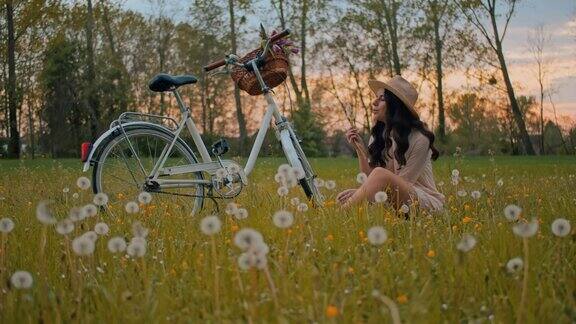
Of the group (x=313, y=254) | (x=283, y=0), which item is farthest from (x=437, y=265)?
(x=283, y=0)

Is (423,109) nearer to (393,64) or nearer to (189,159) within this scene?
(393,64)

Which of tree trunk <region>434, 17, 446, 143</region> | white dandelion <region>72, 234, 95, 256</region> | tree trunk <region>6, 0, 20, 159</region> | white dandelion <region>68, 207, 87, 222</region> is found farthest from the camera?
tree trunk <region>434, 17, 446, 143</region>

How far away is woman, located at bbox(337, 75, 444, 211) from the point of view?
4.95 meters

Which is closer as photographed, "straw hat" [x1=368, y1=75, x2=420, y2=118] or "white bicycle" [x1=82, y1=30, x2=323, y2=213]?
"straw hat" [x1=368, y1=75, x2=420, y2=118]

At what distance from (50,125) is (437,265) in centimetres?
3468

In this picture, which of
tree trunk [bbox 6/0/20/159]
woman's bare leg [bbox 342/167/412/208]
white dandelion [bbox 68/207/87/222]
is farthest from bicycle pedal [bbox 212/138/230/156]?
tree trunk [bbox 6/0/20/159]

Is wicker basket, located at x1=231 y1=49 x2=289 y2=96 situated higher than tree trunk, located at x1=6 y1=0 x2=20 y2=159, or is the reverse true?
tree trunk, located at x1=6 y1=0 x2=20 y2=159

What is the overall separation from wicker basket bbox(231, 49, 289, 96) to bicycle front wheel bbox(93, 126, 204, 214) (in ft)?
2.51

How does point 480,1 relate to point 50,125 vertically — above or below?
above

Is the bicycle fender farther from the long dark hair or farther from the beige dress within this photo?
the beige dress

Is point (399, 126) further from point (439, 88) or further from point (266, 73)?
point (439, 88)

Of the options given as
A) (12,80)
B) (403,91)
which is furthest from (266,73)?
(12,80)

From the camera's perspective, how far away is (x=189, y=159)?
18.9 ft

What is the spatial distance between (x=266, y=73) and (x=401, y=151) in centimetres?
137
